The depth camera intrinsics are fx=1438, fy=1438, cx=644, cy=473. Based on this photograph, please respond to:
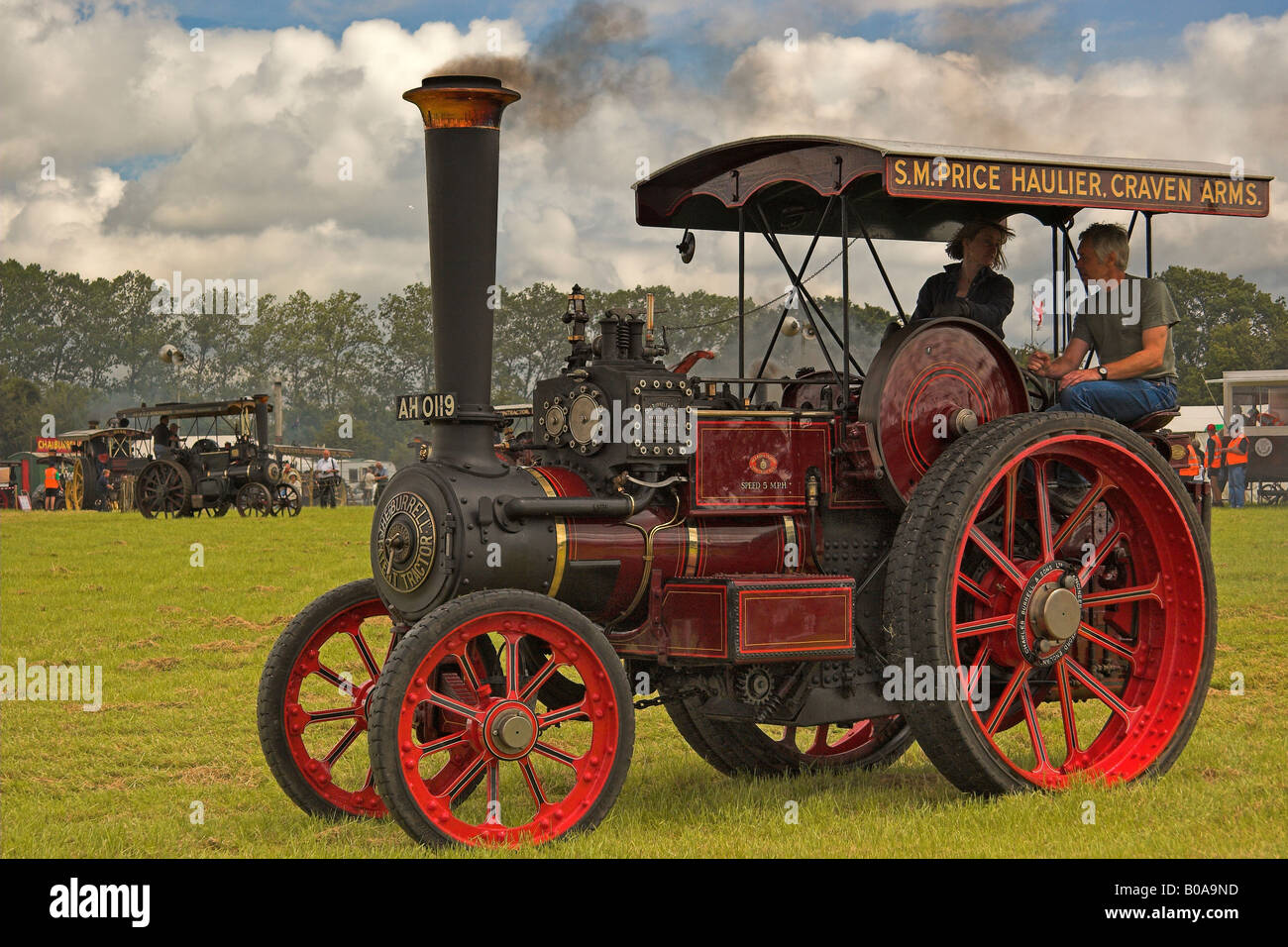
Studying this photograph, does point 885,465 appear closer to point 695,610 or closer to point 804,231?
point 695,610

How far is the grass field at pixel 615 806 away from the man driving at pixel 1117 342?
1523mm

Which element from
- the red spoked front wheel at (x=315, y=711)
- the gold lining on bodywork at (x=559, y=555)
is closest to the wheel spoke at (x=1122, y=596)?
the gold lining on bodywork at (x=559, y=555)

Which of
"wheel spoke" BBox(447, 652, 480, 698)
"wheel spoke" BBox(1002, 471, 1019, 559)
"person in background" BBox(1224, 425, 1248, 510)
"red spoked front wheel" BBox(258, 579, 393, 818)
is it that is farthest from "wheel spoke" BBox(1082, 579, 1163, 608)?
"person in background" BBox(1224, 425, 1248, 510)

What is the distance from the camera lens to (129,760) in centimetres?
658

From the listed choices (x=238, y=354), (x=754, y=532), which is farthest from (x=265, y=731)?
(x=238, y=354)

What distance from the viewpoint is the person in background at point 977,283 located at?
19.6ft

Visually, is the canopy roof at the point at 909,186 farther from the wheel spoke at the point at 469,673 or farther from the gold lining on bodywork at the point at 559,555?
the wheel spoke at the point at 469,673

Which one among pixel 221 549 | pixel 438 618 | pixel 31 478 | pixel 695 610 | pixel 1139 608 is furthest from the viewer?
pixel 31 478

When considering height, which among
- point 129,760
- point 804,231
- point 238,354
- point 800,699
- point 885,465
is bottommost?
point 129,760

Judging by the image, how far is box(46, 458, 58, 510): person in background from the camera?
36344 millimetres

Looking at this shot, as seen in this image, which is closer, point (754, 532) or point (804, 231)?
point (754, 532)

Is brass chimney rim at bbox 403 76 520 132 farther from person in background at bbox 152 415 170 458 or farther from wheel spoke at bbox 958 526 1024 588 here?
person in background at bbox 152 415 170 458

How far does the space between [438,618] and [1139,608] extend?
118 inches

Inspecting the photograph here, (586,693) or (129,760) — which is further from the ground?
(586,693)
